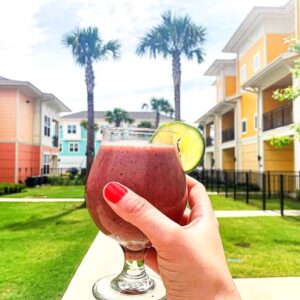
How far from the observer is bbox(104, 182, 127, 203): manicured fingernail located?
1210 mm

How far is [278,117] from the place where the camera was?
17.5m

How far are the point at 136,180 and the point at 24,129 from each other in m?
24.1

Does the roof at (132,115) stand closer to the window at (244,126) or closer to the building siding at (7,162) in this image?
the window at (244,126)

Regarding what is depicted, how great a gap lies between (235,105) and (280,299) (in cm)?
2282

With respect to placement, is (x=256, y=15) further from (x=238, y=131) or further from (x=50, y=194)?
(x=50, y=194)

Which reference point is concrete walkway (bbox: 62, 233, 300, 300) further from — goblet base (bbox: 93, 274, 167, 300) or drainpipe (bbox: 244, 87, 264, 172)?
drainpipe (bbox: 244, 87, 264, 172)

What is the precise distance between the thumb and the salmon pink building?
72.6 feet

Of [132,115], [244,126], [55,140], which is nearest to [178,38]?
[244,126]

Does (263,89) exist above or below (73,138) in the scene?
above

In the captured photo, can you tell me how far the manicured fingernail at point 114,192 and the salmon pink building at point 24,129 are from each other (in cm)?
2209

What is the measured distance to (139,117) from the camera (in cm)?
5553

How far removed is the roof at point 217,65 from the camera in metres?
26.6

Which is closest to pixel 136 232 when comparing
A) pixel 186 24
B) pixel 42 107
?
pixel 186 24

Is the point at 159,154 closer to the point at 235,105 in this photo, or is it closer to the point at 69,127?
the point at 235,105
